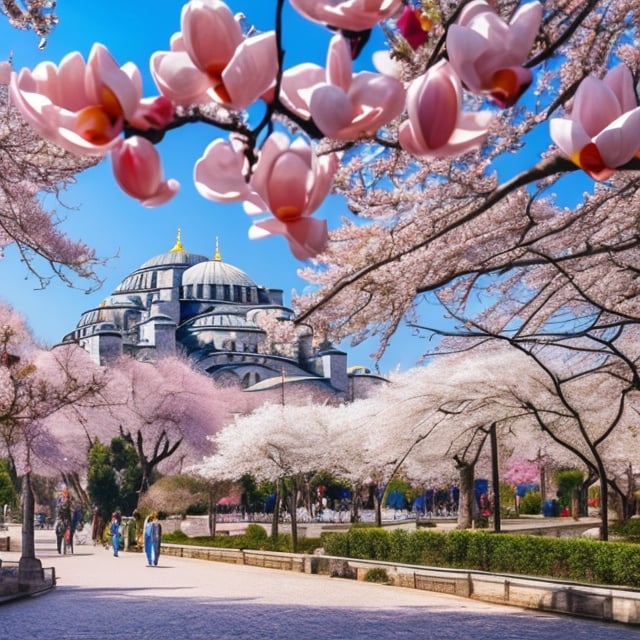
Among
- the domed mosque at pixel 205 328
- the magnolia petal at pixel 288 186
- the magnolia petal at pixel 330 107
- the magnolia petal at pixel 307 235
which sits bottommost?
the magnolia petal at pixel 307 235

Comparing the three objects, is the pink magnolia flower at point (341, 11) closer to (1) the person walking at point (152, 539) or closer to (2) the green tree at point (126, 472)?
(1) the person walking at point (152, 539)

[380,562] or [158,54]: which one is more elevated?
[158,54]

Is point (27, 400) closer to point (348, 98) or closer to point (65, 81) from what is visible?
point (65, 81)

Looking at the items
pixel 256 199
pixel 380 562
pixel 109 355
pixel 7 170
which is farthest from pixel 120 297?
pixel 256 199

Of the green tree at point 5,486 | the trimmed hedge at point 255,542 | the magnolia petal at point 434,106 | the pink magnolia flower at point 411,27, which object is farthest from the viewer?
the green tree at point 5,486

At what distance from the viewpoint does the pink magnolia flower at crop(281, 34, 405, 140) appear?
57.1 inches

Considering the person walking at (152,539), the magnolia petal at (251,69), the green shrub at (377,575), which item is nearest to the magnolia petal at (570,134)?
the magnolia petal at (251,69)

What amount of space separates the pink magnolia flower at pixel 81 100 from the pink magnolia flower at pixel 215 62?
2.1 inches

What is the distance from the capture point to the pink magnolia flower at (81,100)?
1.47 meters

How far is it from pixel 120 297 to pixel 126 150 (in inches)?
4280

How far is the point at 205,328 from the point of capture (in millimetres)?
97250

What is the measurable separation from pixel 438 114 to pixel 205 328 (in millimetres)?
96439

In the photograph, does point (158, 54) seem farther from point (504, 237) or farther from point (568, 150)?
point (504, 237)

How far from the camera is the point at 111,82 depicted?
1.45 meters
